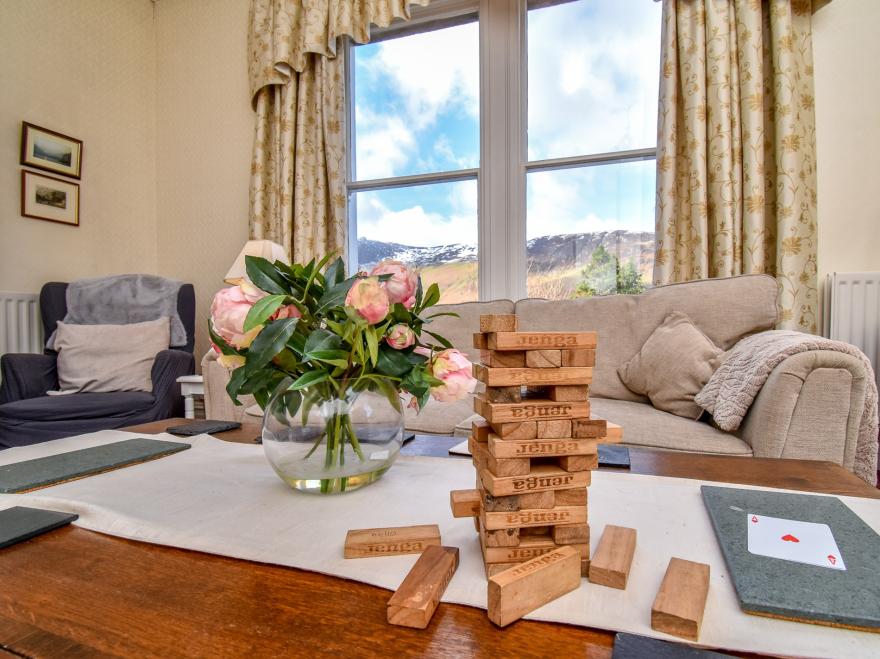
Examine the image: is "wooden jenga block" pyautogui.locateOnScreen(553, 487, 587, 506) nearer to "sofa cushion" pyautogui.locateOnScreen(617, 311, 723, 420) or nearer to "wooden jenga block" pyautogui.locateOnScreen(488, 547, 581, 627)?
"wooden jenga block" pyautogui.locateOnScreen(488, 547, 581, 627)

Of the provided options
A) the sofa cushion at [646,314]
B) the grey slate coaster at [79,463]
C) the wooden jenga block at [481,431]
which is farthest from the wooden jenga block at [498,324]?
the sofa cushion at [646,314]

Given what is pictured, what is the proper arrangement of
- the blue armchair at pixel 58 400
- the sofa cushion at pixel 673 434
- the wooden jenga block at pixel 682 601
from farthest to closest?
1. the blue armchair at pixel 58 400
2. the sofa cushion at pixel 673 434
3. the wooden jenga block at pixel 682 601

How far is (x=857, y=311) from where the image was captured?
2217 mm

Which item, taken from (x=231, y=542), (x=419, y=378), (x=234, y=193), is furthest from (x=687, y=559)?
(x=234, y=193)

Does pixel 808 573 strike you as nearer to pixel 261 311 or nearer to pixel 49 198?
pixel 261 311

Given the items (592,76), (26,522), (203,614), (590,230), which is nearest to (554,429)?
(203,614)

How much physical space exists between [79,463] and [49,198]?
2853 millimetres

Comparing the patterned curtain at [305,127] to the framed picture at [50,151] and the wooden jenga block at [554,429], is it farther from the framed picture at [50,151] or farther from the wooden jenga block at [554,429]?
the wooden jenga block at [554,429]

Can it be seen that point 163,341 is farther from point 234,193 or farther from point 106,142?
point 106,142

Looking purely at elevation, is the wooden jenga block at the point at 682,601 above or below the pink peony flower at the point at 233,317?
below

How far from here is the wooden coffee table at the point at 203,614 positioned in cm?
38

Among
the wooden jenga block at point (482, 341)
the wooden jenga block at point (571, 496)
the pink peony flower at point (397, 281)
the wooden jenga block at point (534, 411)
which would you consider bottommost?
the wooden jenga block at point (571, 496)

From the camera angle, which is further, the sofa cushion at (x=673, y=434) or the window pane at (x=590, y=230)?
the window pane at (x=590, y=230)

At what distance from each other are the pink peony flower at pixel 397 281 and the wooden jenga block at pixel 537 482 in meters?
0.30
